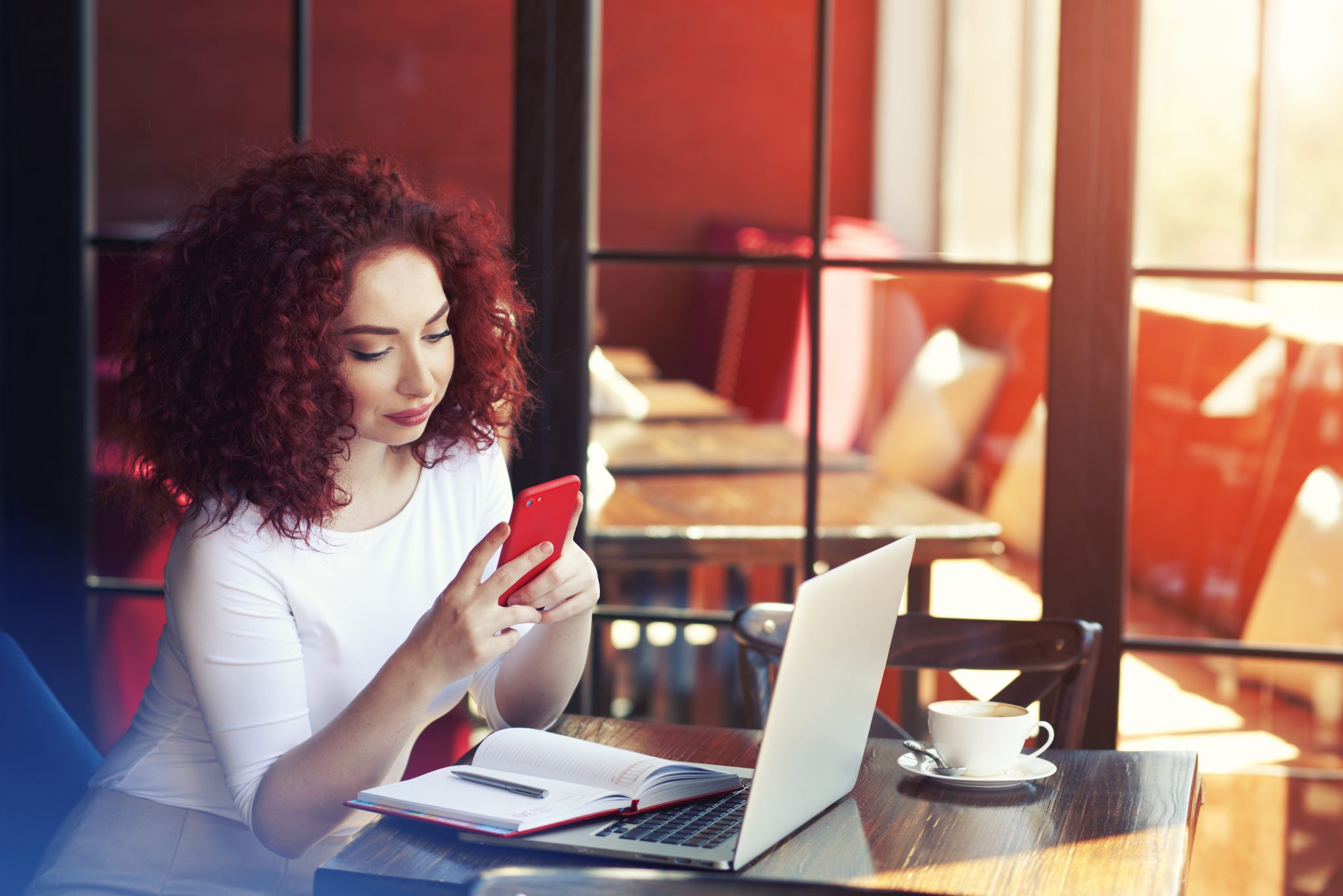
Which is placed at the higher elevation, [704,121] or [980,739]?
[704,121]

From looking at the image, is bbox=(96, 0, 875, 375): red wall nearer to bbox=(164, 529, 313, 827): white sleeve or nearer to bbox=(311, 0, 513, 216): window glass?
bbox=(311, 0, 513, 216): window glass

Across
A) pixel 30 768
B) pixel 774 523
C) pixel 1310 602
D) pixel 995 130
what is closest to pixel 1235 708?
pixel 1310 602

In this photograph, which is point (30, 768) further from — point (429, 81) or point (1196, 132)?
point (1196, 132)

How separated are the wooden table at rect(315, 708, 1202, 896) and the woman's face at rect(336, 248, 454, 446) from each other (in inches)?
19.2

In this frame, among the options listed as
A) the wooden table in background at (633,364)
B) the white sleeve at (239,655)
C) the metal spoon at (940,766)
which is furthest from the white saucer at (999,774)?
the wooden table in background at (633,364)

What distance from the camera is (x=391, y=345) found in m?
1.46

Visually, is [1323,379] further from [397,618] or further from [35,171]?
[35,171]

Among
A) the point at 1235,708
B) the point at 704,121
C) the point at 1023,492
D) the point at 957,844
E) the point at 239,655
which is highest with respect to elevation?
the point at 704,121

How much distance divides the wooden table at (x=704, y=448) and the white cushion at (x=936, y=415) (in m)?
0.11

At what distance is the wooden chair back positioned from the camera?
1.69 m

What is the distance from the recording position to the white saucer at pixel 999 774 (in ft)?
4.25

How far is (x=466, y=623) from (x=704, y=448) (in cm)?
140

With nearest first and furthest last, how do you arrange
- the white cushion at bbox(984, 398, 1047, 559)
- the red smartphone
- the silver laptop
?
1. the silver laptop
2. the red smartphone
3. the white cushion at bbox(984, 398, 1047, 559)

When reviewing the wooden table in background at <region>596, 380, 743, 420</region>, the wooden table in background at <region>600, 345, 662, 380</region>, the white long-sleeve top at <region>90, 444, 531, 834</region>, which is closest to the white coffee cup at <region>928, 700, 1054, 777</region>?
the white long-sleeve top at <region>90, 444, 531, 834</region>
